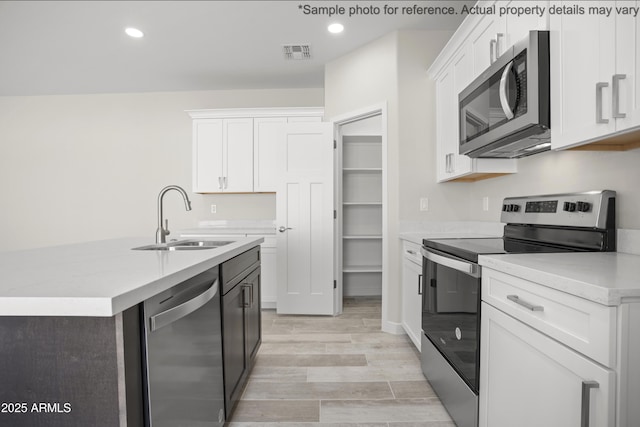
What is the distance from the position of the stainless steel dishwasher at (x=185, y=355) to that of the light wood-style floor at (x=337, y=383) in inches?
17.2

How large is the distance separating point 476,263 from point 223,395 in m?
1.27

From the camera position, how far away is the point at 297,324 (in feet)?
10.7

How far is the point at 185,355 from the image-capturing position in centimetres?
114

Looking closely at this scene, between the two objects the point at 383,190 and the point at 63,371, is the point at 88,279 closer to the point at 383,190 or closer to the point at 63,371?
the point at 63,371

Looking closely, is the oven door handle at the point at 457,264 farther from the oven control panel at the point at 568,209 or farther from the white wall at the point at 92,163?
the white wall at the point at 92,163

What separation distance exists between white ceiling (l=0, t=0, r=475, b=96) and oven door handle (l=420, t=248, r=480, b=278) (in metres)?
2.08

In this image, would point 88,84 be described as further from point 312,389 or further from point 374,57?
point 312,389

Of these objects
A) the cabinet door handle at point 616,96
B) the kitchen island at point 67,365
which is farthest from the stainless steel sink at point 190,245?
the cabinet door handle at point 616,96

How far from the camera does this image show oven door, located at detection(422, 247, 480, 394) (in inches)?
56.0

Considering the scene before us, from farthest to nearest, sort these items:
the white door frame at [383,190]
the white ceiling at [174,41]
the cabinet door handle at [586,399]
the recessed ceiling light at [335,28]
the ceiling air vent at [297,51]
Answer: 1. the ceiling air vent at [297,51]
2. the white door frame at [383,190]
3. the recessed ceiling light at [335,28]
4. the white ceiling at [174,41]
5. the cabinet door handle at [586,399]

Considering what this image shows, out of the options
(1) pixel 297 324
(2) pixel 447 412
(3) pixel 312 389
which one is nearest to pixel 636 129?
(2) pixel 447 412

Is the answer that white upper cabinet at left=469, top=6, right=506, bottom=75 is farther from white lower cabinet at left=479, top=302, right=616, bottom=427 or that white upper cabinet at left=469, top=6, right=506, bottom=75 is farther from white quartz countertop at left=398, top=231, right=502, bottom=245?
white lower cabinet at left=479, top=302, right=616, bottom=427

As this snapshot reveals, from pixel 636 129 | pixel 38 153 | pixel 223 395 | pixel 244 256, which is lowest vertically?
pixel 223 395

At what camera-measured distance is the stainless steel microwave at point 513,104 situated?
4.68 ft
